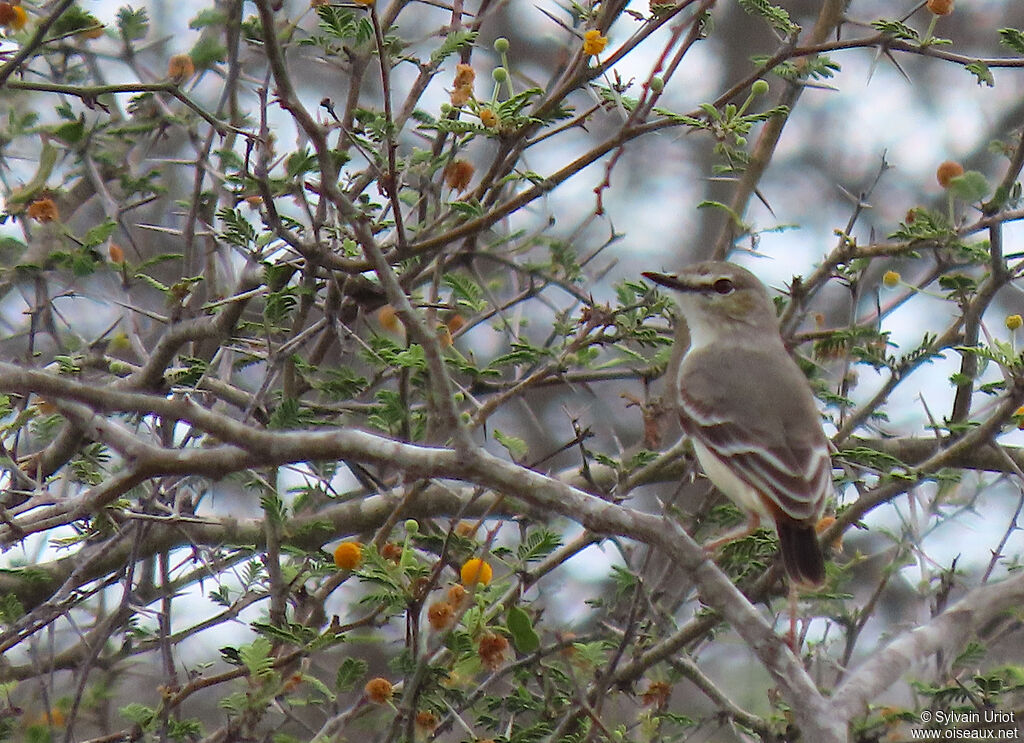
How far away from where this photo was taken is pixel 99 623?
15.2 ft

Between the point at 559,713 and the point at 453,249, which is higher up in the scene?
the point at 453,249

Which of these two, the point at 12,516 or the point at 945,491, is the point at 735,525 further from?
the point at 12,516

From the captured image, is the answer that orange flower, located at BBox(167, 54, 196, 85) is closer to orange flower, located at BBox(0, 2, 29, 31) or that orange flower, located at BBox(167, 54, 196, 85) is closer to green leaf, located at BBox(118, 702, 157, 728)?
orange flower, located at BBox(0, 2, 29, 31)

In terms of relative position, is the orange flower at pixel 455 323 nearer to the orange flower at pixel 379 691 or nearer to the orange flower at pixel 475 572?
the orange flower at pixel 475 572

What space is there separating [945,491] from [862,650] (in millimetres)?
1978

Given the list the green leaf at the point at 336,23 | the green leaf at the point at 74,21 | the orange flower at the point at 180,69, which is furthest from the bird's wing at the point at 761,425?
the green leaf at the point at 74,21

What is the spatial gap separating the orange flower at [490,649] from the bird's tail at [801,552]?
1.04 m

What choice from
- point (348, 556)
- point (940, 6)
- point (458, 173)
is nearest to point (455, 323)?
point (458, 173)

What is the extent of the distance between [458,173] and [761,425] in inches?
63.2

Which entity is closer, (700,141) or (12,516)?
(12,516)

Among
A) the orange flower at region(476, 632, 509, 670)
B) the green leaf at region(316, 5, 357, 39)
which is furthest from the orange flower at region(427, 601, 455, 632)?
the green leaf at region(316, 5, 357, 39)

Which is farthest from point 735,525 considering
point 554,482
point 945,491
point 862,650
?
point 554,482

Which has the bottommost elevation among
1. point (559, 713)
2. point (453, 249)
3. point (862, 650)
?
point (559, 713)

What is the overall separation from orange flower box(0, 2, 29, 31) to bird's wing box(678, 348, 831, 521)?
2852mm
